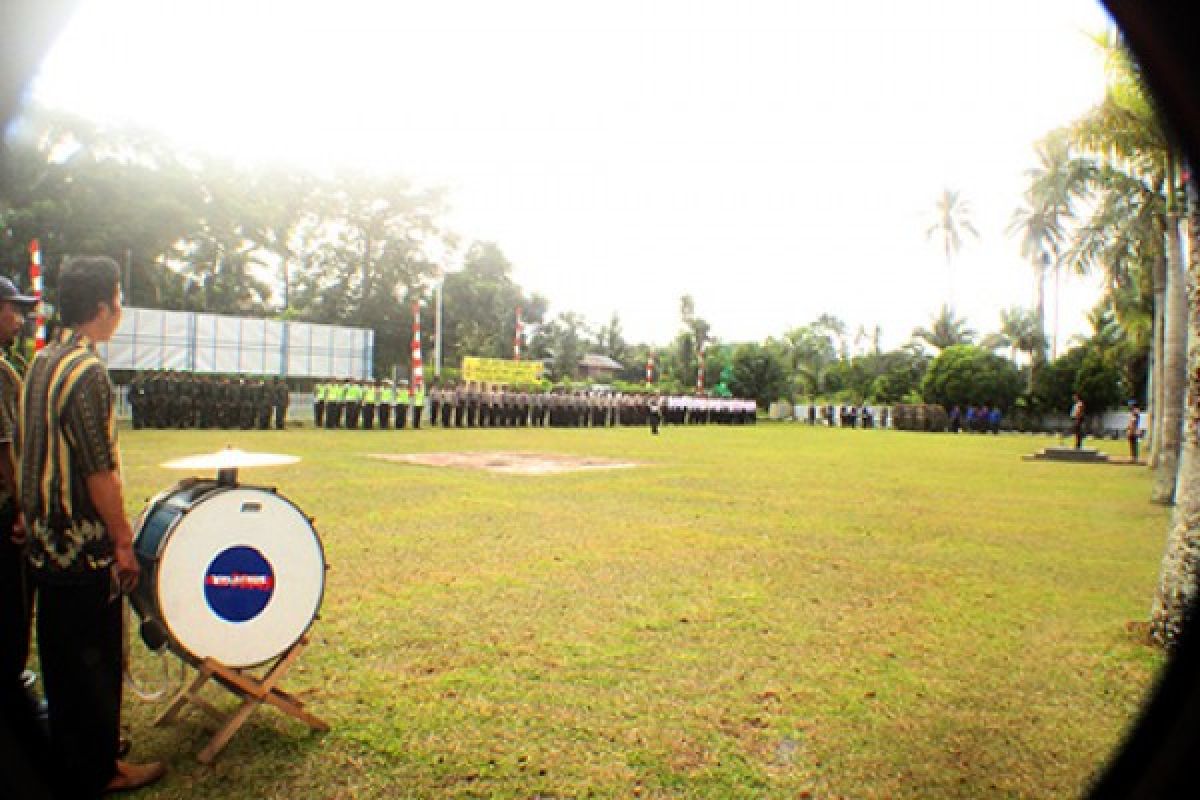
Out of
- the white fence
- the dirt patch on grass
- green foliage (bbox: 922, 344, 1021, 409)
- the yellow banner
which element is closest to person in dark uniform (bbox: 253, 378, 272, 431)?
the white fence

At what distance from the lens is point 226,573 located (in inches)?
121

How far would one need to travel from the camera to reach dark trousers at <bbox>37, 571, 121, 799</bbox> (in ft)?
8.75

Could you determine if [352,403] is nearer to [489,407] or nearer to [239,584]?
[489,407]

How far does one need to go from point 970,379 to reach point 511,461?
1485 inches

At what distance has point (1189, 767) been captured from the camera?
0.87 m

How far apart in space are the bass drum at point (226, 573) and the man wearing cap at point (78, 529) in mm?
198

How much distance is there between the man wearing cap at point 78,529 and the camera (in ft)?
8.55

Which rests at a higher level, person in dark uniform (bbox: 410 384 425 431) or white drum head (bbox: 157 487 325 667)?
person in dark uniform (bbox: 410 384 425 431)

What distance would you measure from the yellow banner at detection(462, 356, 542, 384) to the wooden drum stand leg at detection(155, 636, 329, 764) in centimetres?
2635

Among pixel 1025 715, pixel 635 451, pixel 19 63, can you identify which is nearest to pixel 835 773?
pixel 1025 715

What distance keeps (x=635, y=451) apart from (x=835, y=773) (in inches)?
608

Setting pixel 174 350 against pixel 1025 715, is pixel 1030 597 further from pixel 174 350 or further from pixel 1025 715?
pixel 174 350

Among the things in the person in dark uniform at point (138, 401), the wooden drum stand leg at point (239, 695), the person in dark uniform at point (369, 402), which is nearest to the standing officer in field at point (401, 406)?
the person in dark uniform at point (369, 402)

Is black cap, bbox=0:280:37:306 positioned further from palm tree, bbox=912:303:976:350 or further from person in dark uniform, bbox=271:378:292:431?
palm tree, bbox=912:303:976:350
